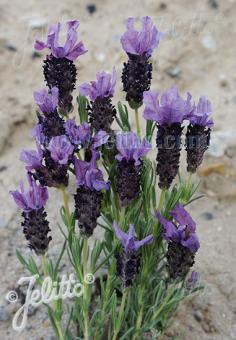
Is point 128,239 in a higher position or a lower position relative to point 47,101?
lower

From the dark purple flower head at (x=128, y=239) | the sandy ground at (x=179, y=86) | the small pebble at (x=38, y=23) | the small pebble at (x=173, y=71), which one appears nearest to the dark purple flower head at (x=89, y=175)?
the dark purple flower head at (x=128, y=239)

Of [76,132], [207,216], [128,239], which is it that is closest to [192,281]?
[128,239]

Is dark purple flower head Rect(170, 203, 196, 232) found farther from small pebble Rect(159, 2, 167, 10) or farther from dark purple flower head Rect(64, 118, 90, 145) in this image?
small pebble Rect(159, 2, 167, 10)

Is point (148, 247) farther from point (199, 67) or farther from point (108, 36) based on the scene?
point (108, 36)

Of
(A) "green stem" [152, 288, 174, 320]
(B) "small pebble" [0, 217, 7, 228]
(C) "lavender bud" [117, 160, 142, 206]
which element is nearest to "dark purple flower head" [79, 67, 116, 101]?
(C) "lavender bud" [117, 160, 142, 206]

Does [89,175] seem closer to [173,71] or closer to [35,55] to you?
[173,71]

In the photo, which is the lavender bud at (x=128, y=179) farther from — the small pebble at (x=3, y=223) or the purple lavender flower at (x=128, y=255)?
the small pebble at (x=3, y=223)
